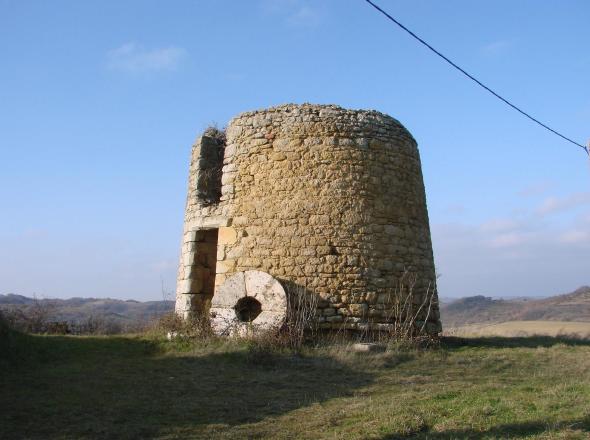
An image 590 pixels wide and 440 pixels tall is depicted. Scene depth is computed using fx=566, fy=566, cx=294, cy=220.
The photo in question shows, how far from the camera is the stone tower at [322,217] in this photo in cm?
882

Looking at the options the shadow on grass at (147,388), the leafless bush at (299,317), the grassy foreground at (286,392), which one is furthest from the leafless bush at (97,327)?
the leafless bush at (299,317)

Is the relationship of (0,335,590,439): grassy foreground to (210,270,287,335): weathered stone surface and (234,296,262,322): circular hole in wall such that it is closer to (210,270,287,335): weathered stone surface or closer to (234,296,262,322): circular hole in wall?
(210,270,287,335): weathered stone surface

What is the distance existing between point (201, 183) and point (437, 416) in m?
6.65

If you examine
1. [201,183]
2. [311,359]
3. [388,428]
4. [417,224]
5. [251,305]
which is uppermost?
[201,183]

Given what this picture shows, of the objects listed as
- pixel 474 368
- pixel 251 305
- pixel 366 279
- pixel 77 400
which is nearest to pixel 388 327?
pixel 366 279

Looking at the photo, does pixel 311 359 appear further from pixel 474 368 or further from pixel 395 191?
pixel 395 191

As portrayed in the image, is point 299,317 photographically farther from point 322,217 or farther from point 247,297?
point 322,217

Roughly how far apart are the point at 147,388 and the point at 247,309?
299cm

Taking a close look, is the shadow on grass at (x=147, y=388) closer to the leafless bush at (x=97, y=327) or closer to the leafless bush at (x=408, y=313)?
the leafless bush at (x=408, y=313)

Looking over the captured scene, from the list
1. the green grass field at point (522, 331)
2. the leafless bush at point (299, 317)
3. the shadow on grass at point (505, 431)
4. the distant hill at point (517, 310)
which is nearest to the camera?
the shadow on grass at point (505, 431)

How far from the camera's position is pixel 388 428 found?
180 inches

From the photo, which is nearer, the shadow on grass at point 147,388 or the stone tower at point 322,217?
the shadow on grass at point 147,388

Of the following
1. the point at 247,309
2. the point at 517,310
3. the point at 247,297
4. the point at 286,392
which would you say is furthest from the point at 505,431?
the point at 517,310

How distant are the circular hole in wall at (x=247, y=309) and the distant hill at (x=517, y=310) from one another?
26.3 metres
